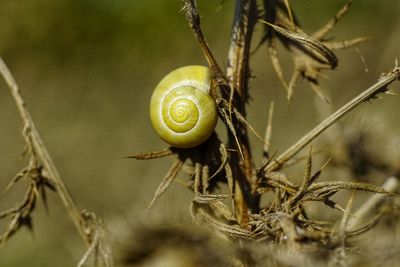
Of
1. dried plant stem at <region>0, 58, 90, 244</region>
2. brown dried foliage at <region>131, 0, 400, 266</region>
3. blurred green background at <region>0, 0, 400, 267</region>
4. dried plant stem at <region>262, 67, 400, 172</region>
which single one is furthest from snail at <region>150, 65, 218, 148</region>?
blurred green background at <region>0, 0, 400, 267</region>

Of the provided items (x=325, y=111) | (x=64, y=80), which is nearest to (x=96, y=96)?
(x=64, y=80)

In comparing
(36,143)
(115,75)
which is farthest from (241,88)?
(115,75)

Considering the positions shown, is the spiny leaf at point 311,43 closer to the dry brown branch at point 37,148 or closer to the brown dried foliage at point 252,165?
the brown dried foliage at point 252,165

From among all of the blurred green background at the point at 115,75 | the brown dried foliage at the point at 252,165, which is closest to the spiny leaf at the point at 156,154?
the brown dried foliage at the point at 252,165

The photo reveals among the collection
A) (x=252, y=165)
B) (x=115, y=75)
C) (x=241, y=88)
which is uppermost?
(x=115, y=75)

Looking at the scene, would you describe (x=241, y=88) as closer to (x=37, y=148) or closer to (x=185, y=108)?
(x=185, y=108)
